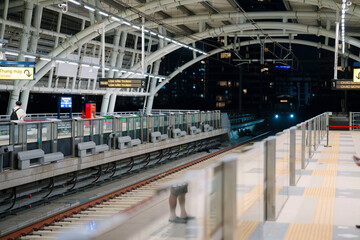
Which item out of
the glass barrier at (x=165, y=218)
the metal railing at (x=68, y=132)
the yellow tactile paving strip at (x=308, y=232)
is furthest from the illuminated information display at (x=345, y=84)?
the glass barrier at (x=165, y=218)

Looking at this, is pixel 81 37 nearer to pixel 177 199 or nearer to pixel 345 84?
pixel 345 84

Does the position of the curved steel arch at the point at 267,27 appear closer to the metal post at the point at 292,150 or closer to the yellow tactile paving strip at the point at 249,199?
the metal post at the point at 292,150

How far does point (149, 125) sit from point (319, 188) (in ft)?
44.9

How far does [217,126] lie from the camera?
34688 mm

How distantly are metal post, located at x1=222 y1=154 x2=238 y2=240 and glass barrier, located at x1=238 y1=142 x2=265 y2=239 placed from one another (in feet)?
0.52

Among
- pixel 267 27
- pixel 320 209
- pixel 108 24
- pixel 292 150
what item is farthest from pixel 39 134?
pixel 267 27

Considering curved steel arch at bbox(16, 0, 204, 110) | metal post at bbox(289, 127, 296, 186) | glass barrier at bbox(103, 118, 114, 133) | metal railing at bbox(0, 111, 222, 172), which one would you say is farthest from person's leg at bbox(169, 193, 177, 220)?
curved steel arch at bbox(16, 0, 204, 110)

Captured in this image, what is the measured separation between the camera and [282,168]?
23.6ft

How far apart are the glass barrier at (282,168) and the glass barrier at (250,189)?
1176mm

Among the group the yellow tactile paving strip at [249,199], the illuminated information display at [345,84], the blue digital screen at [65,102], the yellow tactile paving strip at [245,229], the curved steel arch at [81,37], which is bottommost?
the yellow tactile paving strip at [245,229]

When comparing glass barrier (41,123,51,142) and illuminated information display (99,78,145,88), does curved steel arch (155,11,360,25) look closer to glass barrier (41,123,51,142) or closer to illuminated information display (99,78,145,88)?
illuminated information display (99,78,145,88)

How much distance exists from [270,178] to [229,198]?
2.65 meters

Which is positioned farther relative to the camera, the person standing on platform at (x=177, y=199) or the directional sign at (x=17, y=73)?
the directional sign at (x=17, y=73)

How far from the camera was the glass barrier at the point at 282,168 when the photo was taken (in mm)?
6611
